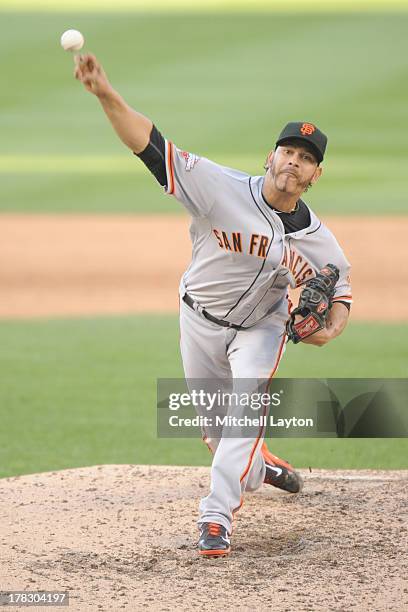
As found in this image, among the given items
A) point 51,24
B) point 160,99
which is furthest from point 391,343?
point 51,24

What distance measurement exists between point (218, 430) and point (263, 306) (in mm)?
740

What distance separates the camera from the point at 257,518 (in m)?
5.40

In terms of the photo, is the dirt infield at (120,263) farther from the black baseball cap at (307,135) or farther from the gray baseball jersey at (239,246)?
the black baseball cap at (307,135)

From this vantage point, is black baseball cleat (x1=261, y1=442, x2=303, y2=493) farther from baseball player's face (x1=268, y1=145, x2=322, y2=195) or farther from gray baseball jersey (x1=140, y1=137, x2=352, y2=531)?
baseball player's face (x1=268, y1=145, x2=322, y2=195)

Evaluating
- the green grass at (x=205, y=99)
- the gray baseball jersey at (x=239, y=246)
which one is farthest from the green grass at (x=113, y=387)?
the green grass at (x=205, y=99)

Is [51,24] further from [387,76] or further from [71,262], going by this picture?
[71,262]

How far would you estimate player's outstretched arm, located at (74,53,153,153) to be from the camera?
432 cm

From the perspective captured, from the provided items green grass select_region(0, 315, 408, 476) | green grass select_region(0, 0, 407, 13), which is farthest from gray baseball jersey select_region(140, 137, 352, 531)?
green grass select_region(0, 0, 407, 13)

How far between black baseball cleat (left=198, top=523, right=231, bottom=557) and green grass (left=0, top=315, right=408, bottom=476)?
2.21 m

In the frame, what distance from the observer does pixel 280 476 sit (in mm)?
5719

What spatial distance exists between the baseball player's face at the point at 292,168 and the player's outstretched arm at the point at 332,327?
2.08 feet

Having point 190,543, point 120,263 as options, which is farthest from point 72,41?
point 120,263

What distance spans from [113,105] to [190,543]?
2.06 meters

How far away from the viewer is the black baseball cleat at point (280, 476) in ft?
18.8
